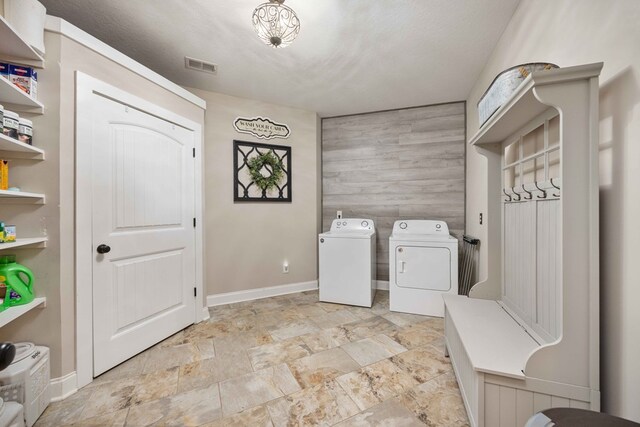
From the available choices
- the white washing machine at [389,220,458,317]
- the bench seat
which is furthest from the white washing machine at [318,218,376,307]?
the bench seat

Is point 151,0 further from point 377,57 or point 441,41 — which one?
point 441,41

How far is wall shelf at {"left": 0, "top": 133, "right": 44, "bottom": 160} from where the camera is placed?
4.24 ft

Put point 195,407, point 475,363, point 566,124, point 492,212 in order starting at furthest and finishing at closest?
point 492,212 → point 195,407 → point 475,363 → point 566,124

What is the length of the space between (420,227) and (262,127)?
7.51 feet

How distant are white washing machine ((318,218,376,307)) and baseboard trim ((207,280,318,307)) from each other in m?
0.46

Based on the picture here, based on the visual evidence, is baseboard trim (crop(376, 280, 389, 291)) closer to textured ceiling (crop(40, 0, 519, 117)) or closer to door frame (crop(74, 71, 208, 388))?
Answer: textured ceiling (crop(40, 0, 519, 117))

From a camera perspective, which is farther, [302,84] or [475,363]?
[302,84]

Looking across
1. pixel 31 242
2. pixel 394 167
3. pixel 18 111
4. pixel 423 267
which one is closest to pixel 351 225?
pixel 394 167

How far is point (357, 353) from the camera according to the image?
193 cm

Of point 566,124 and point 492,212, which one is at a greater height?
point 566,124

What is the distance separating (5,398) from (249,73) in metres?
2.70

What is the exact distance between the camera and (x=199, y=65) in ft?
7.63

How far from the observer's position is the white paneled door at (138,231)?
1.69 m

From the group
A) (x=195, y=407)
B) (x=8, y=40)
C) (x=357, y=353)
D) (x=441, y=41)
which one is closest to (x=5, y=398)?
(x=195, y=407)
